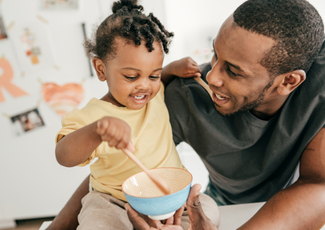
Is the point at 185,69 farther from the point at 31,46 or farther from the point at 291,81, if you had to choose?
the point at 31,46

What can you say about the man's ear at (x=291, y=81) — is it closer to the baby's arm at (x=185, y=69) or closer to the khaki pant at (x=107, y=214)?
the baby's arm at (x=185, y=69)

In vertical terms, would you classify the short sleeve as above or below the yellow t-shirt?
above

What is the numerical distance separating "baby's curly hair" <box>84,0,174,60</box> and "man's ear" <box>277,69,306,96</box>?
1.33ft

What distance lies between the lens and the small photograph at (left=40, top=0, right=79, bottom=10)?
5.19 feet

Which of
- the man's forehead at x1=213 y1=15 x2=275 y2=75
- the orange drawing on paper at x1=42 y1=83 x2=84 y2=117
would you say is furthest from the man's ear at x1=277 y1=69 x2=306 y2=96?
the orange drawing on paper at x1=42 y1=83 x2=84 y2=117

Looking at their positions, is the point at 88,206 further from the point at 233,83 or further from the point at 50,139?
the point at 50,139

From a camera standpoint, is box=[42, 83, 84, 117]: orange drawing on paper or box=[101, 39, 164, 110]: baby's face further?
box=[42, 83, 84, 117]: orange drawing on paper

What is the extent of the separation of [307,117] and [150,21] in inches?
23.9

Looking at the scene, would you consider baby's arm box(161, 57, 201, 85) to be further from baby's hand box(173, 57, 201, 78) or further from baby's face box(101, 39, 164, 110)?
baby's face box(101, 39, 164, 110)

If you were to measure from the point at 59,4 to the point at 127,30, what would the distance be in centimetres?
115

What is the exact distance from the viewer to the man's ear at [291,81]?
2.43 ft

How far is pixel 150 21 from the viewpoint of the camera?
77 cm

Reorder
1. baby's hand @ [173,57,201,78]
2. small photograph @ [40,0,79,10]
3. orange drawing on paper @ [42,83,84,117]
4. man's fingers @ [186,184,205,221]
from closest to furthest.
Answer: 1. man's fingers @ [186,184,205,221]
2. baby's hand @ [173,57,201,78]
3. small photograph @ [40,0,79,10]
4. orange drawing on paper @ [42,83,84,117]

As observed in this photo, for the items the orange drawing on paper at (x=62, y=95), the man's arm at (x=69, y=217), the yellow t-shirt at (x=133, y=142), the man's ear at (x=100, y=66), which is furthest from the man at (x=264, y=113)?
the orange drawing on paper at (x=62, y=95)
